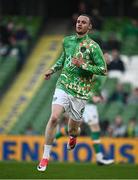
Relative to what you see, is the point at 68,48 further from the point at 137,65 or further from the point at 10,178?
the point at 137,65

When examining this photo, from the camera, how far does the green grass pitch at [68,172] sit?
42.7 feet

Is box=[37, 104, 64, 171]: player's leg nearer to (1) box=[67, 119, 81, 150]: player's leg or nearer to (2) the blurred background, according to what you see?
(1) box=[67, 119, 81, 150]: player's leg

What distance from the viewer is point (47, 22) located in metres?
29.7

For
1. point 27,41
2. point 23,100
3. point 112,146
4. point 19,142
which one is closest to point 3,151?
point 19,142

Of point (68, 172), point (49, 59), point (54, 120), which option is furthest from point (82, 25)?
point (49, 59)

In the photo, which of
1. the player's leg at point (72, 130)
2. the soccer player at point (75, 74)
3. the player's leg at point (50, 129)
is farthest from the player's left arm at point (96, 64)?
the player's leg at point (72, 130)

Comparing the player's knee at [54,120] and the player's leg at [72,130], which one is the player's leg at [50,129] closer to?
the player's knee at [54,120]

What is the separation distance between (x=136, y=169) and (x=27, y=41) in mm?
13478

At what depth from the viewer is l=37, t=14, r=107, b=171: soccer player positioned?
42.5 ft

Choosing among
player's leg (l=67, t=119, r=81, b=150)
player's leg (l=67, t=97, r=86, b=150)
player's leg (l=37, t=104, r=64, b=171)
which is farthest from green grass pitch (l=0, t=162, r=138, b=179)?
player's leg (l=67, t=97, r=86, b=150)

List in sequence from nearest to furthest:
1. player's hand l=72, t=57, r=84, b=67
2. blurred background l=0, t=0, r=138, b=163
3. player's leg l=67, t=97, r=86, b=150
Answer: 1. player's hand l=72, t=57, r=84, b=67
2. player's leg l=67, t=97, r=86, b=150
3. blurred background l=0, t=0, r=138, b=163

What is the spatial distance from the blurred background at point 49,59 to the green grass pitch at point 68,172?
500 centimetres

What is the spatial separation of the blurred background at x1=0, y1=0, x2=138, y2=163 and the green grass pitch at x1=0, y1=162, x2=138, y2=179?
197 inches

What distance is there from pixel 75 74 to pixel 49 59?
14584mm
